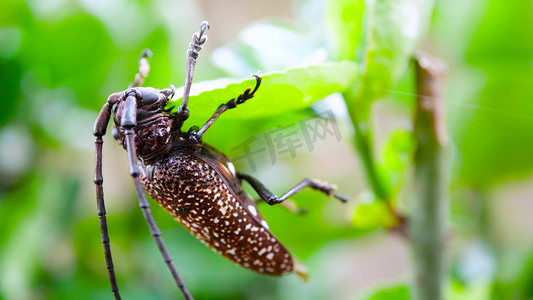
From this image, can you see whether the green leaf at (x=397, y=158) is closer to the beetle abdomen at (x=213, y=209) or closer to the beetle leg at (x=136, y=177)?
the beetle abdomen at (x=213, y=209)

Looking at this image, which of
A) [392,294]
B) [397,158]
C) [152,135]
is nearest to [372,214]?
[397,158]

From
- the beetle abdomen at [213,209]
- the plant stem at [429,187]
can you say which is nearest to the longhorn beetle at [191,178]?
the beetle abdomen at [213,209]

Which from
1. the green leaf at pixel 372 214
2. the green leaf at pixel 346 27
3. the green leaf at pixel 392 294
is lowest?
the green leaf at pixel 392 294

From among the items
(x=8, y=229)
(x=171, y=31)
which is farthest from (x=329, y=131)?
(x=8, y=229)

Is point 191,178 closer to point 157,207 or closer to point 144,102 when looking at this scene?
point 144,102

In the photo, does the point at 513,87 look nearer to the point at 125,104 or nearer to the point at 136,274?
the point at 125,104
